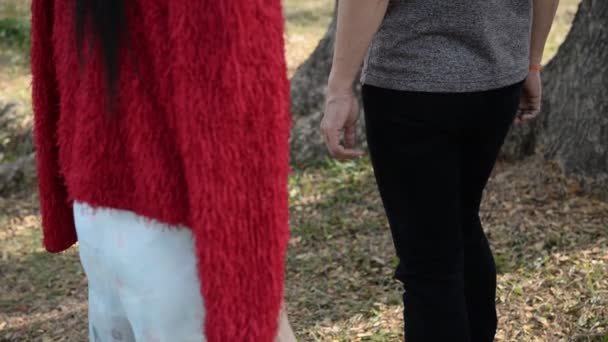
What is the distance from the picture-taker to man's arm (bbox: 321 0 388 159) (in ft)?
6.48

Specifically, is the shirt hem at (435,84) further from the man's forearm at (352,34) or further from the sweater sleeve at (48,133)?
the sweater sleeve at (48,133)

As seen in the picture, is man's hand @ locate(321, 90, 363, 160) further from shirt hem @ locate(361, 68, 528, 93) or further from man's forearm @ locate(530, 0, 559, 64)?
man's forearm @ locate(530, 0, 559, 64)

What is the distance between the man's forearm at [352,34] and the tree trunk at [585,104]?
2.31 meters

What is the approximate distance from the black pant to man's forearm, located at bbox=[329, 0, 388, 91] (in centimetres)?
10

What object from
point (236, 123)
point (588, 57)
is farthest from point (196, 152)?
point (588, 57)

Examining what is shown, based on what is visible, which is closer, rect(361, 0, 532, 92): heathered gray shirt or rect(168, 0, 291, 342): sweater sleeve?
rect(168, 0, 291, 342): sweater sleeve

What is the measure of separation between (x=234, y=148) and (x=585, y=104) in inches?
116

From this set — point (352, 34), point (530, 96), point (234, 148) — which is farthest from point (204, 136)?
point (530, 96)

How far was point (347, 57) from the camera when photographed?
203 centimetres

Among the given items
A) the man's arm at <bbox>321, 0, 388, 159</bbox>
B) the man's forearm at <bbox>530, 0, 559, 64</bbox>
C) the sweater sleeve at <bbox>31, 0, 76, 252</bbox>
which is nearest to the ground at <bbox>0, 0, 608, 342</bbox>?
the man's forearm at <bbox>530, 0, 559, 64</bbox>

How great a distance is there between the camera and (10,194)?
233 inches

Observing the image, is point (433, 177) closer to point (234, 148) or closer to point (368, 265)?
point (234, 148)

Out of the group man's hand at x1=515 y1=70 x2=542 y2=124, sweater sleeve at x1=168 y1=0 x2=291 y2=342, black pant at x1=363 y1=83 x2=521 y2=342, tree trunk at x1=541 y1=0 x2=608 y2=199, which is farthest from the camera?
tree trunk at x1=541 y1=0 x2=608 y2=199

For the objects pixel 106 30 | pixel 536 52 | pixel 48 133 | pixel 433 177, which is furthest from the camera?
pixel 536 52
